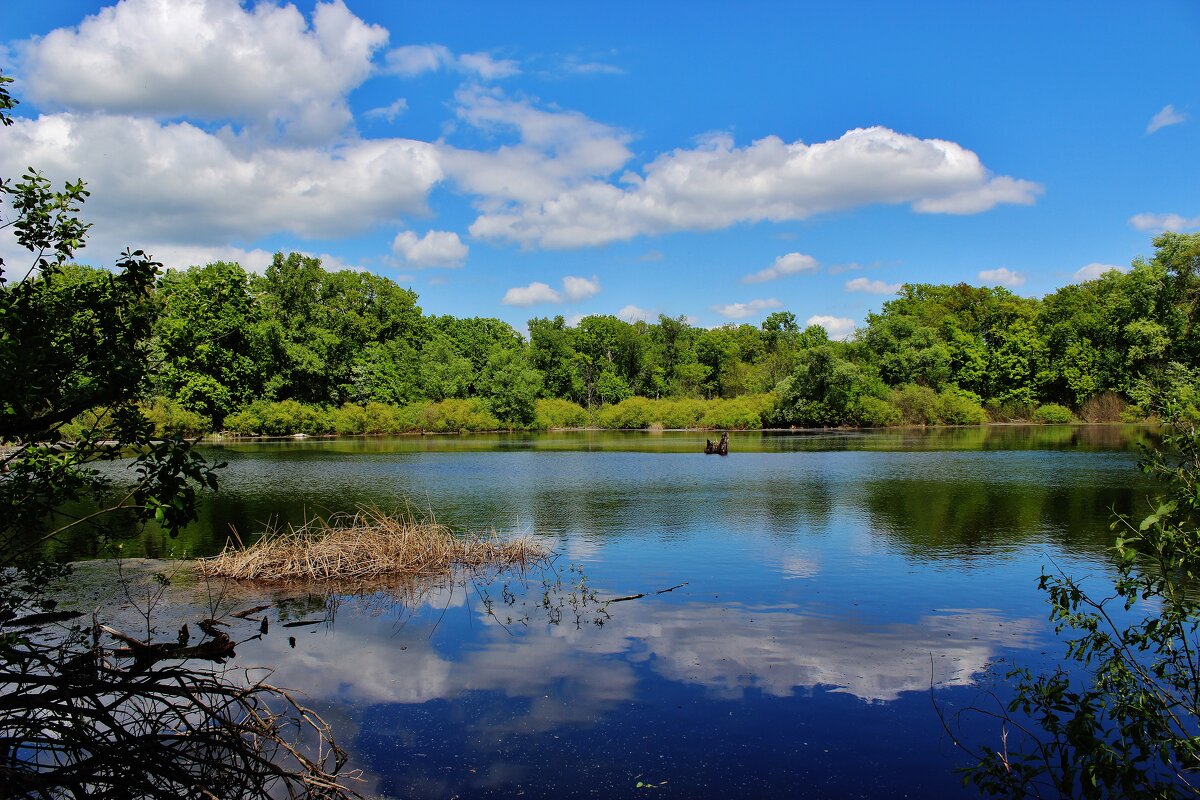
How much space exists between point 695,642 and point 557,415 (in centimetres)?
8619

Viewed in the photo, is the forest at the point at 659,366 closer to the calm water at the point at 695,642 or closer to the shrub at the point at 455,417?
the shrub at the point at 455,417

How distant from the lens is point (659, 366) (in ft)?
368

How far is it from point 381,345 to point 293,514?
7204 centimetres

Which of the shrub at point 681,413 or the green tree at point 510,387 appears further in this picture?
the green tree at point 510,387

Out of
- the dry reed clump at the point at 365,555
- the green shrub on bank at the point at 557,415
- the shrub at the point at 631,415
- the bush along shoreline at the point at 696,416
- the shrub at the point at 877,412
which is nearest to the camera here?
the dry reed clump at the point at 365,555

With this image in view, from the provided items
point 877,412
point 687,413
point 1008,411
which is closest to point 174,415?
point 687,413

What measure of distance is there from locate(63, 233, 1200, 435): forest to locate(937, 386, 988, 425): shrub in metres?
0.18

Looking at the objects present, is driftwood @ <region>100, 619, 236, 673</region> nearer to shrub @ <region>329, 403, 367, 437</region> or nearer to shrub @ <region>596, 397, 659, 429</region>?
shrub @ <region>329, 403, 367, 437</region>

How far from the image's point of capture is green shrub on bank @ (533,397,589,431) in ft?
318

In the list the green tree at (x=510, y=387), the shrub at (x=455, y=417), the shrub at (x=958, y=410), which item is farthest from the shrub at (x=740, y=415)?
the shrub at (x=455, y=417)

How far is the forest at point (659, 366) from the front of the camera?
235 ft

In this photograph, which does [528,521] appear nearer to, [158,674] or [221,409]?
[158,674]

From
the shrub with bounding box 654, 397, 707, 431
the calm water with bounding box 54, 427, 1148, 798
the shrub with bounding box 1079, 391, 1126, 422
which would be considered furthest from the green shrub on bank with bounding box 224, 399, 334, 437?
the shrub with bounding box 1079, 391, 1126, 422

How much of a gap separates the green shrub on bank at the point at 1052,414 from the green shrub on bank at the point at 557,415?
5323 centimetres
